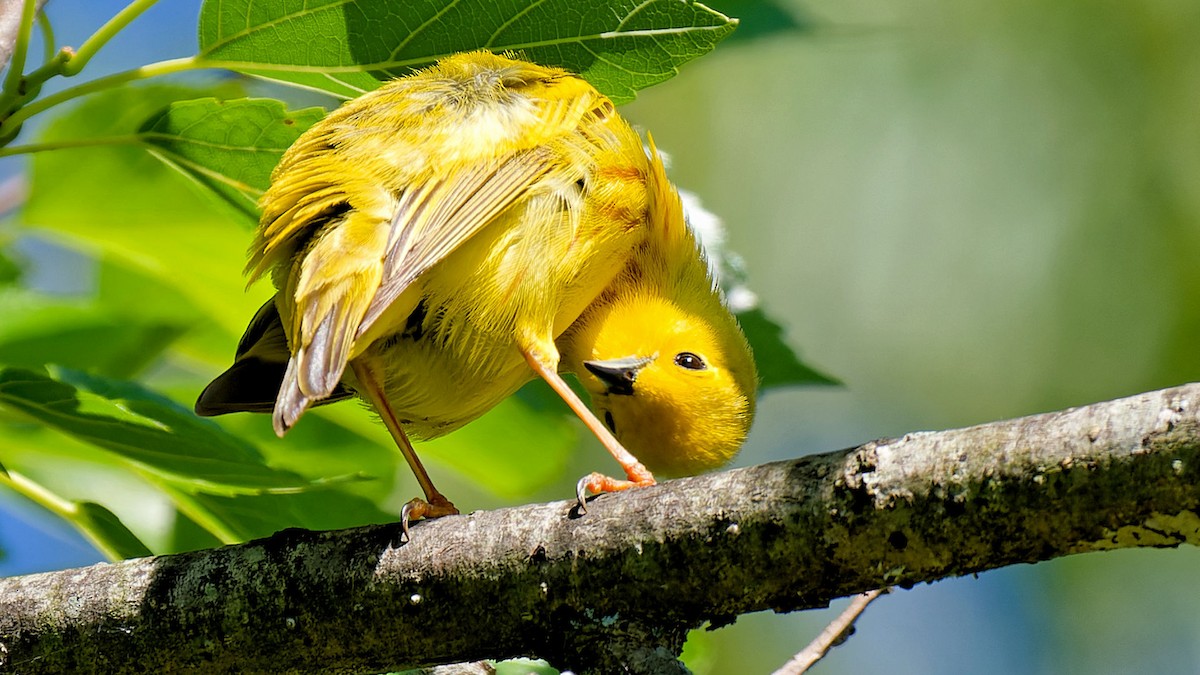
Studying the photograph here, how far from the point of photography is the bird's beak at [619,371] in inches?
151

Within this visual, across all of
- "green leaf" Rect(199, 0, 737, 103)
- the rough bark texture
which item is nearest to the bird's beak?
"green leaf" Rect(199, 0, 737, 103)

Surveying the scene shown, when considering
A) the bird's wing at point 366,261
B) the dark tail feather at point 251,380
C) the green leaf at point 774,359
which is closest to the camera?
the bird's wing at point 366,261

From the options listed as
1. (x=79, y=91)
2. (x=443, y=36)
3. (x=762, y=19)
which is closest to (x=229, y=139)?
(x=79, y=91)

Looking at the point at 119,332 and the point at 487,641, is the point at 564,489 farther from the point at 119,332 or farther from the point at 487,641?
the point at 487,641

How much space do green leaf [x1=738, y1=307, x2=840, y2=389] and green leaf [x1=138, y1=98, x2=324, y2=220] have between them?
174cm

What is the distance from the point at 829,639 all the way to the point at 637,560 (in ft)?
2.99

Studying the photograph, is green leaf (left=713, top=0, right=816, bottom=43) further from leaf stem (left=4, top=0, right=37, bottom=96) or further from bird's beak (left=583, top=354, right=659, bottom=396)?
leaf stem (left=4, top=0, right=37, bottom=96)

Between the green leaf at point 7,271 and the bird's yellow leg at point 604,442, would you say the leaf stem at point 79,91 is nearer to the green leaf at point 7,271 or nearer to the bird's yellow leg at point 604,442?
the green leaf at point 7,271

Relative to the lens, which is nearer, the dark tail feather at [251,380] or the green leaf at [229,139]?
the green leaf at [229,139]

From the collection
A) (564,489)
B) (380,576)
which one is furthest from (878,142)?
(380,576)

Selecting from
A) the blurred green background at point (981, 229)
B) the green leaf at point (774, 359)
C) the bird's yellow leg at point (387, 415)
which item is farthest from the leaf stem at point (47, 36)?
the blurred green background at point (981, 229)

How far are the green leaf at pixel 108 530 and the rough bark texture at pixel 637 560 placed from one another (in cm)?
46

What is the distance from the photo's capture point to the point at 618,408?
396 cm

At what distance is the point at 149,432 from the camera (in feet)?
11.0
